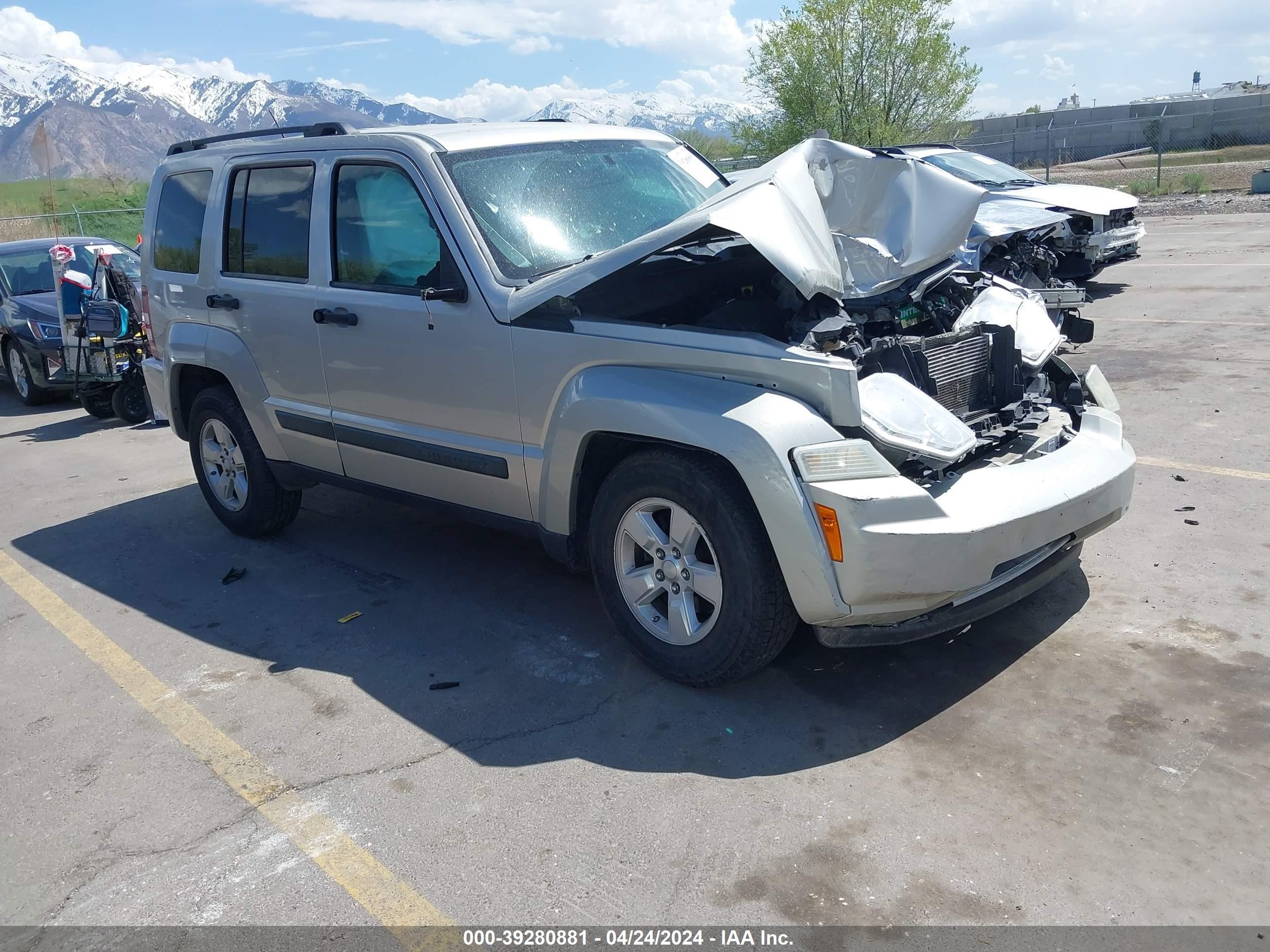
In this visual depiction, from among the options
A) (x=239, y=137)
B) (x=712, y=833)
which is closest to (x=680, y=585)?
(x=712, y=833)

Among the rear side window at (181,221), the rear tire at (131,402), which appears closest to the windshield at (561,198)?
the rear side window at (181,221)

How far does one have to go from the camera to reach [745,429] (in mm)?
3377

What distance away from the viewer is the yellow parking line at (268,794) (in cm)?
284

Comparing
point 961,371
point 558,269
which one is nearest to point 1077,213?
point 961,371

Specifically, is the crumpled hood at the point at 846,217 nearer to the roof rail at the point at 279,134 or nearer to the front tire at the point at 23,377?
the roof rail at the point at 279,134

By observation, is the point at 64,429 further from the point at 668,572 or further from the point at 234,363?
the point at 668,572

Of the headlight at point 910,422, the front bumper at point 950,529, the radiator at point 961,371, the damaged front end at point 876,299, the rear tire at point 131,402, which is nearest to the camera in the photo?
the front bumper at point 950,529

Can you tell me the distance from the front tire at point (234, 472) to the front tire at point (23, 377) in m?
6.44

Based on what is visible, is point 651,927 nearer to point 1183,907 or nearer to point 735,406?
point 1183,907

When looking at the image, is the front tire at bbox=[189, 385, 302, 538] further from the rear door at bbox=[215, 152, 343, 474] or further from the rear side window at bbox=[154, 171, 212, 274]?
the rear side window at bbox=[154, 171, 212, 274]

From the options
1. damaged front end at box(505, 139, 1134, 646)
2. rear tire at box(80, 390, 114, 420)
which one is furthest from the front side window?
rear tire at box(80, 390, 114, 420)

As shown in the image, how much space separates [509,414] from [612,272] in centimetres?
77

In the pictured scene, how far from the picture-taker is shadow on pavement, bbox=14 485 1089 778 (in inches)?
141

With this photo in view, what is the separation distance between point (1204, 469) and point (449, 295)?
435 centimetres
